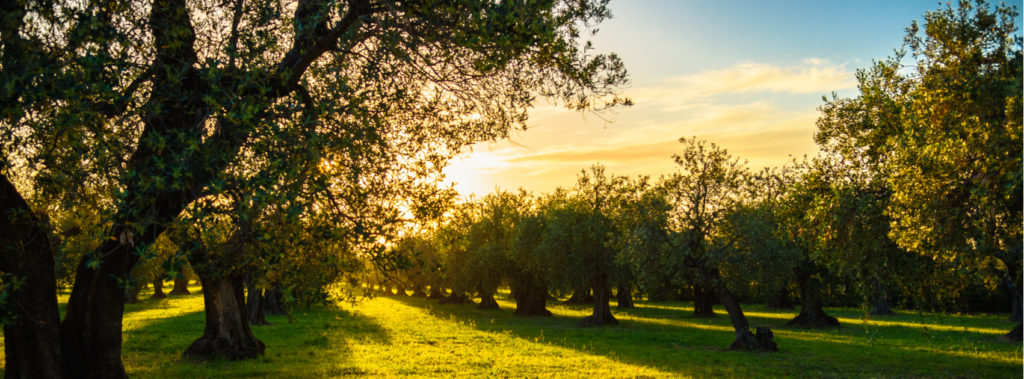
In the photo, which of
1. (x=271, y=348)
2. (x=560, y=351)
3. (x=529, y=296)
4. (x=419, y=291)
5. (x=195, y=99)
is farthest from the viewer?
(x=419, y=291)

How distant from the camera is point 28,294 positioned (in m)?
11.9

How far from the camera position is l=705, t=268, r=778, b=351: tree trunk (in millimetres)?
29984

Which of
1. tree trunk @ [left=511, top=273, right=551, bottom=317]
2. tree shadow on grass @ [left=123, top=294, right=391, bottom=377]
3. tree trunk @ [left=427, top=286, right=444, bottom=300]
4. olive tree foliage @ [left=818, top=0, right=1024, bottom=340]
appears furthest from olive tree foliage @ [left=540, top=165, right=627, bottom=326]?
tree trunk @ [left=427, top=286, right=444, bottom=300]

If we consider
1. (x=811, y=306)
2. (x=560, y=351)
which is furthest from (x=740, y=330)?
(x=811, y=306)

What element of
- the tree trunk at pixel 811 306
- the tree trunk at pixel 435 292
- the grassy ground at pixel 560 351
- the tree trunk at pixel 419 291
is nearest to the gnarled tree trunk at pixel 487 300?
the tree trunk at pixel 435 292

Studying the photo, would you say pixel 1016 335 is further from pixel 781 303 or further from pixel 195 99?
pixel 781 303

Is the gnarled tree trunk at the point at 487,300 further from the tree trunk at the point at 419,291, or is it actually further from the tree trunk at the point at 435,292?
the tree trunk at the point at 419,291

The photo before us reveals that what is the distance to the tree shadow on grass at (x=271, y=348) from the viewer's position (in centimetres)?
2142

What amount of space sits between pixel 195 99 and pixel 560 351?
22.6 metres

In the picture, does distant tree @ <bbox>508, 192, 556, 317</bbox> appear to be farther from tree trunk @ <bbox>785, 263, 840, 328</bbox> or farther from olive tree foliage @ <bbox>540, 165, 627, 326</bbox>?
tree trunk @ <bbox>785, 263, 840, 328</bbox>

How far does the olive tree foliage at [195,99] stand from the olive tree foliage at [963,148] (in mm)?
7291

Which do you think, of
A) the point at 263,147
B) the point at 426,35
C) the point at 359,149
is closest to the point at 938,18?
the point at 426,35

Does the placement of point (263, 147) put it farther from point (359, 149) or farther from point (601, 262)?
point (601, 262)

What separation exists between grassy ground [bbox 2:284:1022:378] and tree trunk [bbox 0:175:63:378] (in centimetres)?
859
